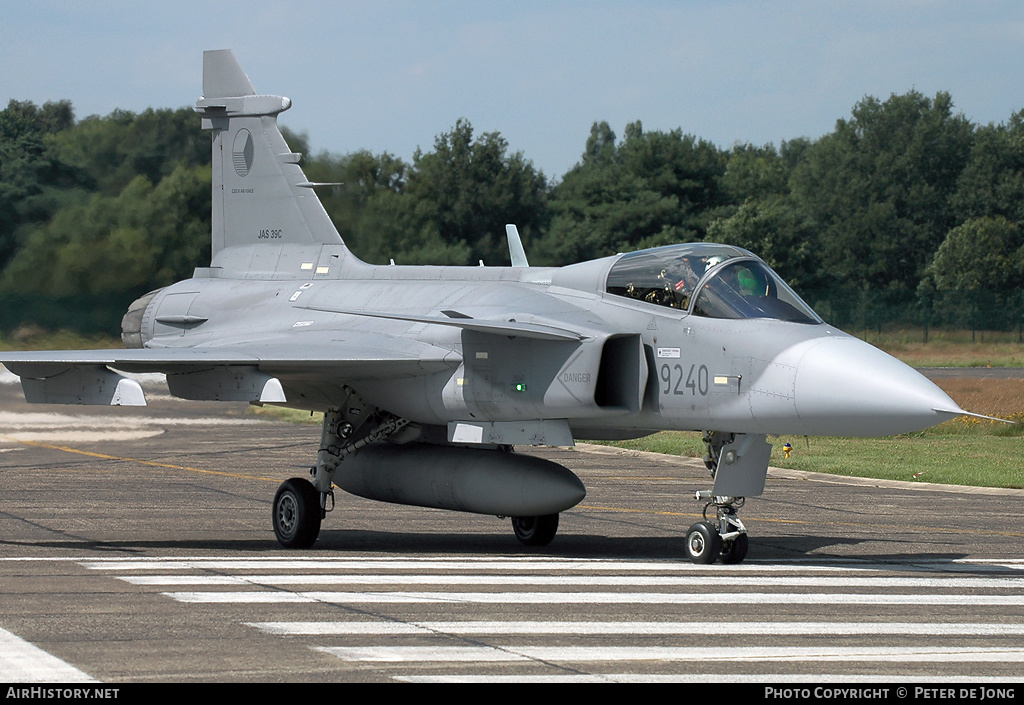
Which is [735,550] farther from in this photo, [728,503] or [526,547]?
[526,547]

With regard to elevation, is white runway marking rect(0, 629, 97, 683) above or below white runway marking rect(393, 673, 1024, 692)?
below

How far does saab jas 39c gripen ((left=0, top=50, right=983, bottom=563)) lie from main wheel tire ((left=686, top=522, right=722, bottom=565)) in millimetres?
18

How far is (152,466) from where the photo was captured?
22531mm

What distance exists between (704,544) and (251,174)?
797 cm

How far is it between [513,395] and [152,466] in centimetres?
1165

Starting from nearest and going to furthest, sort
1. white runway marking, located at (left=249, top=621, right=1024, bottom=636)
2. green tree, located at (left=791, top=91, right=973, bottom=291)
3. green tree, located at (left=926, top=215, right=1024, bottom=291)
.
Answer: white runway marking, located at (left=249, top=621, right=1024, bottom=636), green tree, located at (left=926, top=215, right=1024, bottom=291), green tree, located at (left=791, top=91, right=973, bottom=291)

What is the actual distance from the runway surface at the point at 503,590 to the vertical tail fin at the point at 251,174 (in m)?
3.43

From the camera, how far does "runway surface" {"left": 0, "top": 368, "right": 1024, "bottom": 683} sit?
7531mm

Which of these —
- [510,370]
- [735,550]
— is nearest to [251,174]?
[510,370]

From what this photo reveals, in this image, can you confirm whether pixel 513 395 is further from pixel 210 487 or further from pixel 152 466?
pixel 152 466

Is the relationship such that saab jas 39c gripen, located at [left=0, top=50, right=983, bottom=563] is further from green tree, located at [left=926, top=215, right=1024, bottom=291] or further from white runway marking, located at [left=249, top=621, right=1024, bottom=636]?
green tree, located at [left=926, top=215, right=1024, bottom=291]

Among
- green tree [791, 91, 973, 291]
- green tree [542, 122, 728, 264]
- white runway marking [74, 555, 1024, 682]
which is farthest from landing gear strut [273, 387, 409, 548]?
green tree [791, 91, 973, 291]

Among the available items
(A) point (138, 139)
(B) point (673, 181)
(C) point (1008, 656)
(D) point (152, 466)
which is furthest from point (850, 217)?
(C) point (1008, 656)

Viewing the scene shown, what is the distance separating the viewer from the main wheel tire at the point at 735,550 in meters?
11.9
